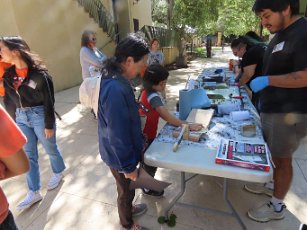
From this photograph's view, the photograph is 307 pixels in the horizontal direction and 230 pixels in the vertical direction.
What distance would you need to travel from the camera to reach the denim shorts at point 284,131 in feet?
5.92

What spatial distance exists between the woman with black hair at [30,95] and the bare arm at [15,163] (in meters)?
1.29

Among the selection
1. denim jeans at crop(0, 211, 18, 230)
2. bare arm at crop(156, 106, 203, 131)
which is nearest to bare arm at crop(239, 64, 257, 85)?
bare arm at crop(156, 106, 203, 131)

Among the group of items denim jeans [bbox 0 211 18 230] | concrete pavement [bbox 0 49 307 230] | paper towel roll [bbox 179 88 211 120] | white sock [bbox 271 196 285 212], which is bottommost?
concrete pavement [bbox 0 49 307 230]

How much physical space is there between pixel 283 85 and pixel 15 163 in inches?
66.4

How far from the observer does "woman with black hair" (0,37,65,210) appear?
2.08 meters

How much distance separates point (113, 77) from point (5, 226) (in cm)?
96

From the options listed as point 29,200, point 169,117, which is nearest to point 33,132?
point 29,200

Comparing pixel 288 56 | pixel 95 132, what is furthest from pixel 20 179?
pixel 288 56

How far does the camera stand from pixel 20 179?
113 inches

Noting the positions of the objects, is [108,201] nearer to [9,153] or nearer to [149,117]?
[149,117]

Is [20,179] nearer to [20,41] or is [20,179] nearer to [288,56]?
[20,41]

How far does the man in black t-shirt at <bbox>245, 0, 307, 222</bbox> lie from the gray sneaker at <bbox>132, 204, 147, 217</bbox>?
1.03 m

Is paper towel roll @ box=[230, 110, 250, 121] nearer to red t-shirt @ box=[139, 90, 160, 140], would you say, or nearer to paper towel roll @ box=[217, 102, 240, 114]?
paper towel roll @ box=[217, 102, 240, 114]

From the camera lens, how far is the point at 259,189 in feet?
8.02
